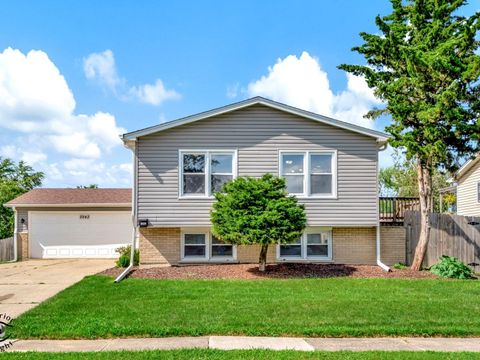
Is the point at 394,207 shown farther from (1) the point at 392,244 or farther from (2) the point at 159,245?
(2) the point at 159,245

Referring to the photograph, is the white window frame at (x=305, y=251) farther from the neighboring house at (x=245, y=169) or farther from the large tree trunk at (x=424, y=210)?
the large tree trunk at (x=424, y=210)

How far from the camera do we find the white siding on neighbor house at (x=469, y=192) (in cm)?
2038

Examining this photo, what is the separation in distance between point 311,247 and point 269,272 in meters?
2.49

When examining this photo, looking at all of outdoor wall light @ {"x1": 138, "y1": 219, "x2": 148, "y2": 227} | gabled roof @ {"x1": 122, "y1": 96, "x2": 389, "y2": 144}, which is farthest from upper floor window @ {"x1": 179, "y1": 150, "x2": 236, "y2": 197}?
outdoor wall light @ {"x1": 138, "y1": 219, "x2": 148, "y2": 227}

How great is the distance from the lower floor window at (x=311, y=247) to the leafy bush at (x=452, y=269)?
331cm

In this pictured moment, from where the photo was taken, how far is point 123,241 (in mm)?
18766

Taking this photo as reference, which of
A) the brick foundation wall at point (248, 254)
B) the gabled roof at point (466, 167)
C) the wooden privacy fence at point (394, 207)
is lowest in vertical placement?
the brick foundation wall at point (248, 254)

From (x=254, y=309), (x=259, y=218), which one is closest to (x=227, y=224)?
(x=259, y=218)

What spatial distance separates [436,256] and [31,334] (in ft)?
39.5

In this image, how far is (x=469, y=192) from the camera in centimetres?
2122

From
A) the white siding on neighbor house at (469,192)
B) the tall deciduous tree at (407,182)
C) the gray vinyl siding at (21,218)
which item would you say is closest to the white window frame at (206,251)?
the gray vinyl siding at (21,218)

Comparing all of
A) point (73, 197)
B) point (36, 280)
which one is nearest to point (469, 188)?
point (73, 197)

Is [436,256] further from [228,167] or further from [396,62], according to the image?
[228,167]

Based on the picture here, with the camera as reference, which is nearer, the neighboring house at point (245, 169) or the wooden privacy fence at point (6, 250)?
the neighboring house at point (245, 169)
